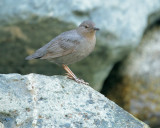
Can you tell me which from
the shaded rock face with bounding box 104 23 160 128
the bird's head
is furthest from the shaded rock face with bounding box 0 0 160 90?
the bird's head

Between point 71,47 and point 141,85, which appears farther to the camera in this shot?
point 141,85

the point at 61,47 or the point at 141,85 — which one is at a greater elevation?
the point at 61,47

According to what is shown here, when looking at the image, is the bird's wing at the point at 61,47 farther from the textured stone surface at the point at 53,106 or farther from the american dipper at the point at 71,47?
the textured stone surface at the point at 53,106

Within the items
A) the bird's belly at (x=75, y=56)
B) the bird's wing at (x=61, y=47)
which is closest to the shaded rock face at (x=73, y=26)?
the bird's wing at (x=61, y=47)

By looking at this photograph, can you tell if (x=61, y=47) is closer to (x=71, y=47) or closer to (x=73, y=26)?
(x=71, y=47)

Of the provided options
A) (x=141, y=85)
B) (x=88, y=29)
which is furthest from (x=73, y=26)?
(x=141, y=85)

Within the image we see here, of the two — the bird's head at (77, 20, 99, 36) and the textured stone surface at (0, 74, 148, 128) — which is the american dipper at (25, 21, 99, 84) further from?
the textured stone surface at (0, 74, 148, 128)
